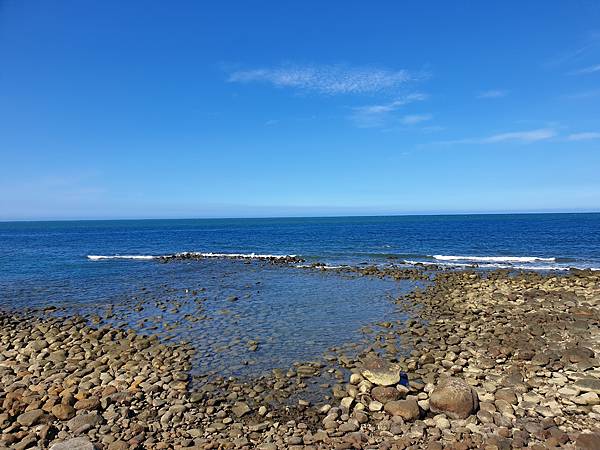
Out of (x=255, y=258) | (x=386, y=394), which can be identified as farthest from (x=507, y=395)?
(x=255, y=258)

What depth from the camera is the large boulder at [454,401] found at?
816cm

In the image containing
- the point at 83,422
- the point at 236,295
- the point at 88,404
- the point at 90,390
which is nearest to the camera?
the point at 83,422

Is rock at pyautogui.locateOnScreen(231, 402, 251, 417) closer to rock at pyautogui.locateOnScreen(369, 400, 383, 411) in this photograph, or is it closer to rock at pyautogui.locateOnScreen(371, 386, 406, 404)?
rock at pyautogui.locateOnScreen(369, 400, 383, 411)

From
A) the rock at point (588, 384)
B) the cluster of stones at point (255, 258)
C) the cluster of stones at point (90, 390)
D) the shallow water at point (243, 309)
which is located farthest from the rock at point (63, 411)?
the cluster of stones at point (255, 258)

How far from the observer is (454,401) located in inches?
325

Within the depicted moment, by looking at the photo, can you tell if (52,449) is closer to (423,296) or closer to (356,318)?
(356,318)

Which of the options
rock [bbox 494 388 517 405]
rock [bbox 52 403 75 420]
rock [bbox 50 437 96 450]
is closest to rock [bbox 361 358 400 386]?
rock [bbox 494 388 517 405]

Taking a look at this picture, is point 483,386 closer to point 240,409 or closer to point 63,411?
point 240,409

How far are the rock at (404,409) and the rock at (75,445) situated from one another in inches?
232

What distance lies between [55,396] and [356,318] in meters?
11.0

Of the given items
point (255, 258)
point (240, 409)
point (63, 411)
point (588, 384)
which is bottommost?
point (255, 258)

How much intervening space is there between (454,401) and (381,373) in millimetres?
1923

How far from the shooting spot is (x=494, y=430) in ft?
25.0

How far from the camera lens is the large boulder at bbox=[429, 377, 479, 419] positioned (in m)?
8.16
